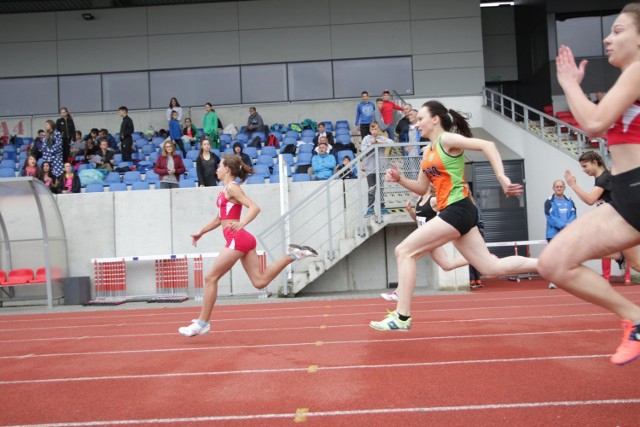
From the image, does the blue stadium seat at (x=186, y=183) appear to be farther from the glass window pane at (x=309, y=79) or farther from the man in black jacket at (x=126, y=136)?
the glass window pane at (x=309, y=79)

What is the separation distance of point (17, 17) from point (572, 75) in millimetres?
23599

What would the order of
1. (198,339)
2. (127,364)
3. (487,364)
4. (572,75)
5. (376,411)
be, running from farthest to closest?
(198,339) → (127,364) → (487,364) → (376,411) → (572,75)

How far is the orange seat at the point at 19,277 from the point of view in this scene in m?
13.0

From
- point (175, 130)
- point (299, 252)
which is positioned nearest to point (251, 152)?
point (175, 130)

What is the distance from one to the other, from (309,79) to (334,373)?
18.0 meters

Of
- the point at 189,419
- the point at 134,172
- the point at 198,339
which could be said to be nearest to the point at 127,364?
the point at 198,339

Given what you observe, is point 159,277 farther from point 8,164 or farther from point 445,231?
point 445,231

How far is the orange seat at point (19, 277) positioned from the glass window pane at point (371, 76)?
11.9 m

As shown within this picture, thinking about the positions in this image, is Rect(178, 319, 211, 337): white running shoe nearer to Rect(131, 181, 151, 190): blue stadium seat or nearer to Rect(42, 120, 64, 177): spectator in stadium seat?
Rect(131, 181, 151, 190): blue stadium seat

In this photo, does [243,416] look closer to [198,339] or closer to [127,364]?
[127,364]

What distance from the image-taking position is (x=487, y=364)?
16.7 feet

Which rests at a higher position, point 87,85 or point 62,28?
point 62,28

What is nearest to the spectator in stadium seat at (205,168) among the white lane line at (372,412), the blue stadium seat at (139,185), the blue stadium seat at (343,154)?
the blue stadium seat at (139,185)

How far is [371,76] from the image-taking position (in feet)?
71.6
